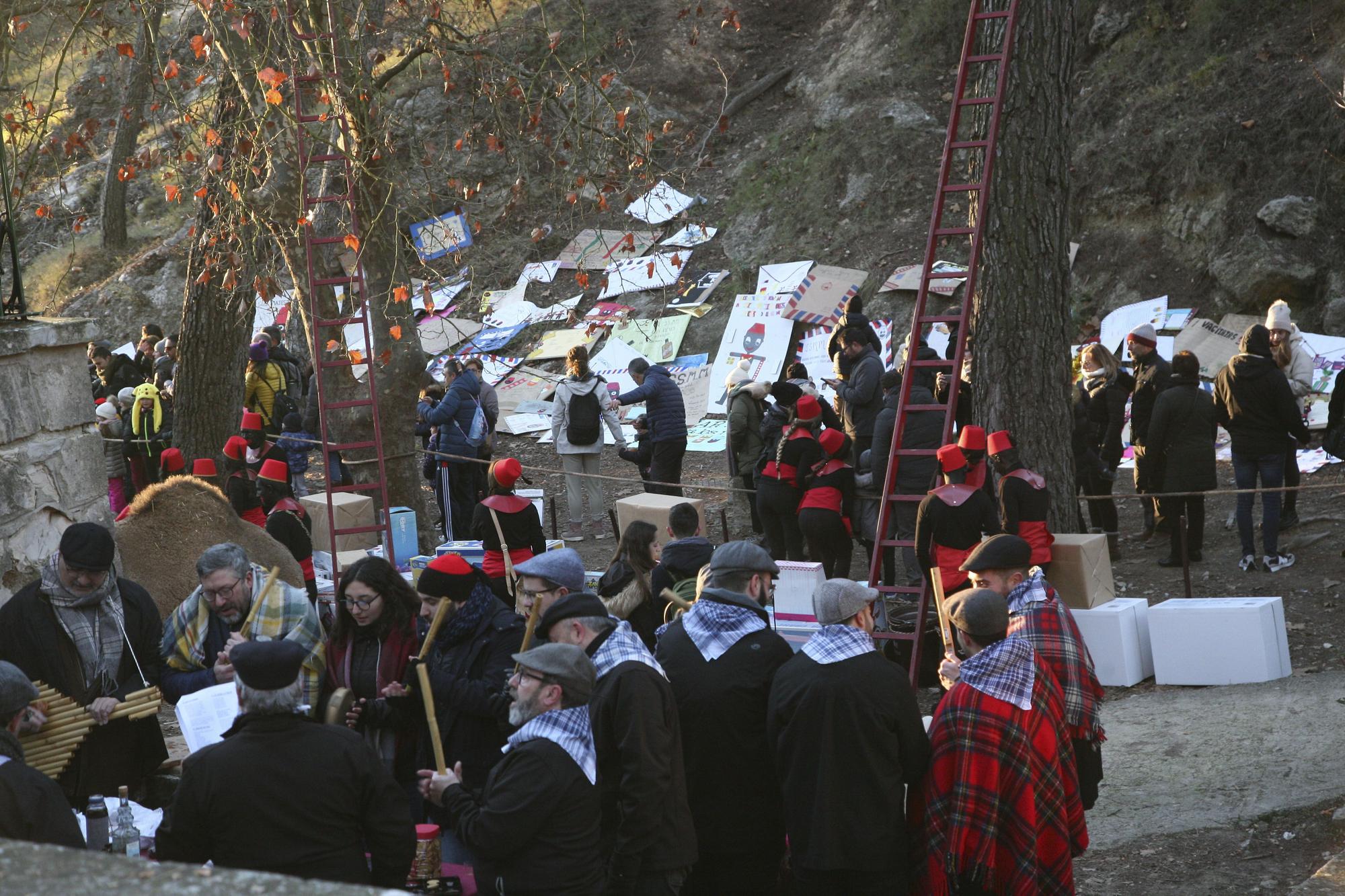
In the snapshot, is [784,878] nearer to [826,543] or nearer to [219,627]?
[219,627]

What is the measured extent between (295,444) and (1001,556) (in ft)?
31.9

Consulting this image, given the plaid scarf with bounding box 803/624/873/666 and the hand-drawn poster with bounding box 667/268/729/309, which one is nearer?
the plaid scarf with bounding box 803/624/873/666

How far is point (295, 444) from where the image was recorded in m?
13.4

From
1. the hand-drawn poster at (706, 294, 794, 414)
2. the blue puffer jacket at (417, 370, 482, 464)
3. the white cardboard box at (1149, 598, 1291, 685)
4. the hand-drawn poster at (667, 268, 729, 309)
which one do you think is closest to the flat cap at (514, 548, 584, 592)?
the white cardboard box at (1149, 598, 1291, 685)

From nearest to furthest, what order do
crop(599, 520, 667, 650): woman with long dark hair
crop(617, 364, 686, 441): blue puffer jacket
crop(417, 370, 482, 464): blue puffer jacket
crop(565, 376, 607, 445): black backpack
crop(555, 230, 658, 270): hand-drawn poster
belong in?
crop(599, 520, 667, 650): woman with long dark hair → crop(417, 370, 482, 464): blue puffer jacket → crop(617, 364, 686, 441): blue puffer jacket → crop(565, 376, 607, 445): black backpack → crop(555, 230, 658, 270): hand-drawn poster

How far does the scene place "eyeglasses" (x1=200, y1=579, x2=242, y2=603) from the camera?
5.52m

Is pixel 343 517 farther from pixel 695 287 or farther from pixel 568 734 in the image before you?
pixel 695 287

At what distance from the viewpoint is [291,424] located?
1370cm

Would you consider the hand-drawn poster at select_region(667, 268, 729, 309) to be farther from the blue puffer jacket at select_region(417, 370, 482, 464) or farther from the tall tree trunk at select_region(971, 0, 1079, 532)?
the tall tree trunk at select_region(971, 0, 1079, 532)

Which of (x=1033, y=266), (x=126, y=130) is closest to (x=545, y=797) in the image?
(x=1033, y=266)

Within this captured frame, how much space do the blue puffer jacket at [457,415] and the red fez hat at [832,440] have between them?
412cm

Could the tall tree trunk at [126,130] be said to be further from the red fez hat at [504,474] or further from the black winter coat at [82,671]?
the black winter coat at [82,671]

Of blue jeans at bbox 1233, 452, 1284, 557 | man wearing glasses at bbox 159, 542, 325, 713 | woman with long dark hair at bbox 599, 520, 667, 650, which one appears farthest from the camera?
blue jeans at bbox 1233, 452, 1284, 557

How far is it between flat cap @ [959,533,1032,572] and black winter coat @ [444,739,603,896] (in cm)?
186
